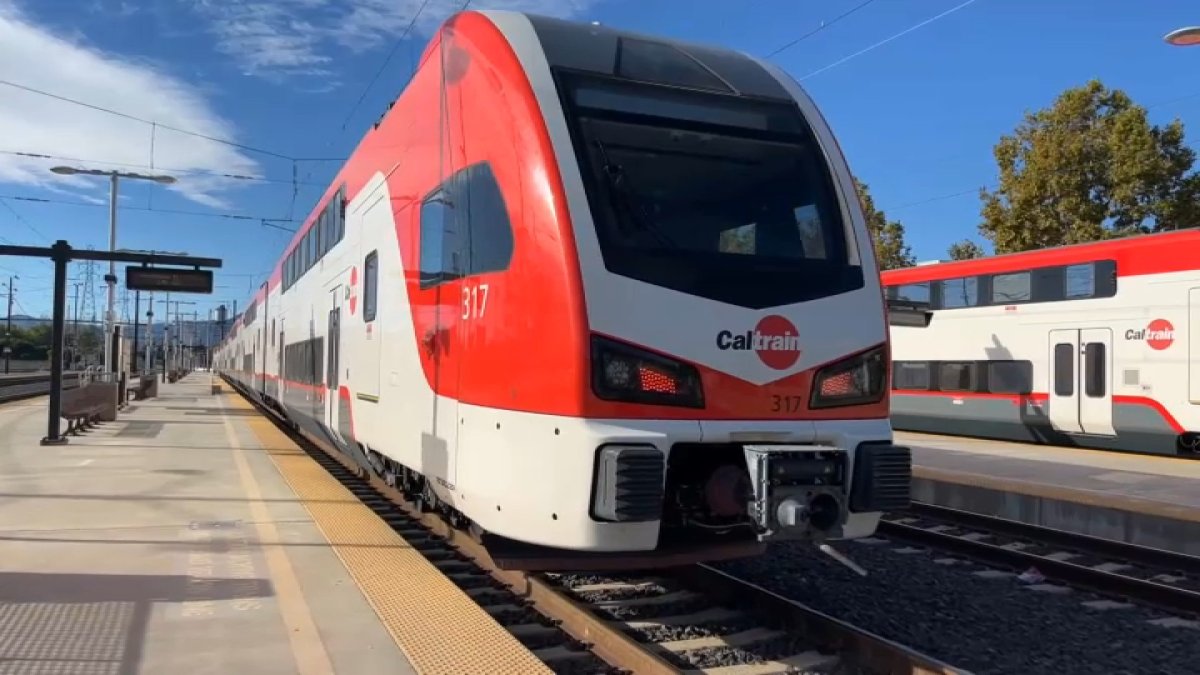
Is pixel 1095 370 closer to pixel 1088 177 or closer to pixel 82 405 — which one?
pixel 1088 177

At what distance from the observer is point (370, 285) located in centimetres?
791

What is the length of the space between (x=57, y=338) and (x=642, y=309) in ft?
41.9

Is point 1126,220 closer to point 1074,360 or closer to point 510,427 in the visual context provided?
point 1074,360

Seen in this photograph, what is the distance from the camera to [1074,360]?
17.0 m

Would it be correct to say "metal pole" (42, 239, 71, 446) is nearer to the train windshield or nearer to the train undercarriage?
the train undercarriage

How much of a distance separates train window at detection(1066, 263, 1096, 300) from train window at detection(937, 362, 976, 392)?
9.07ft

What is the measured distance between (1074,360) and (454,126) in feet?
48.5

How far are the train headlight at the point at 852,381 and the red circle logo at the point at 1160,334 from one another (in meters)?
12.7

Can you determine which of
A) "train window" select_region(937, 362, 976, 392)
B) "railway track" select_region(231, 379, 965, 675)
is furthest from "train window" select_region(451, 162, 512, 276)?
"train window" select_region(937, 362, 976, 392)

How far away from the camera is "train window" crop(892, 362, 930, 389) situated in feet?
68.0

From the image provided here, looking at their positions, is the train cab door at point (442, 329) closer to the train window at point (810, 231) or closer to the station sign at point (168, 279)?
the train window at point (810, 231)

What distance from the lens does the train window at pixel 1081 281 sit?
1658 cm

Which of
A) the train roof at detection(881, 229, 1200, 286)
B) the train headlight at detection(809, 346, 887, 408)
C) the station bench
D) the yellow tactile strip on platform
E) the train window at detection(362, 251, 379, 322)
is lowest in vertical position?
the yellow tactile strip on platform

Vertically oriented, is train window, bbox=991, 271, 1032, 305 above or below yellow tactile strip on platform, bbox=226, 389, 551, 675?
above
